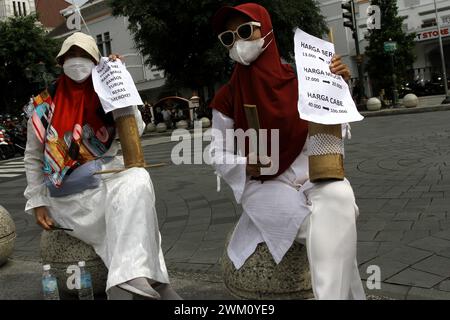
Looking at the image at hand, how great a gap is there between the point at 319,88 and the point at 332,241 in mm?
707

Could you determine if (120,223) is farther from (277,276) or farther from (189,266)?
(189,266)

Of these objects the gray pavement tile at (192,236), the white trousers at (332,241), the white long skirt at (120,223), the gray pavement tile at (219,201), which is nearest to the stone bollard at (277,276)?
the white trousers at (332,241)

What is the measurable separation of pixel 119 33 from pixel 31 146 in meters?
44.3

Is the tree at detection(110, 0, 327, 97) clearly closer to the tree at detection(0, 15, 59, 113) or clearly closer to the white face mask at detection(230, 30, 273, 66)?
the tree at detection(0, 15, 59, 113)

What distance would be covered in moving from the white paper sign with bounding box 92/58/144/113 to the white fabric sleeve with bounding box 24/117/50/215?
2.02 feet

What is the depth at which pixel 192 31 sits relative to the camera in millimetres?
25719

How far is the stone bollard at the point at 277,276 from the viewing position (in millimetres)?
2777

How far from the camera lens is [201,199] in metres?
7.40

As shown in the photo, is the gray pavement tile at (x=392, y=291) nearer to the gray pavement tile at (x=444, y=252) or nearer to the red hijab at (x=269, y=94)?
the gray pavement tile at (x=444, y=252)

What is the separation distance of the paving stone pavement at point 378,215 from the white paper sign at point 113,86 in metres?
1.68

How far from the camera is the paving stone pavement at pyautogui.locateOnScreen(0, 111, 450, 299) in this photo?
397 cm

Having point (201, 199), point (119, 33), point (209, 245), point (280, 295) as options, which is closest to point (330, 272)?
point (280, 295)

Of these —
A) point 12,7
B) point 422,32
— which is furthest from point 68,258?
point 12,7

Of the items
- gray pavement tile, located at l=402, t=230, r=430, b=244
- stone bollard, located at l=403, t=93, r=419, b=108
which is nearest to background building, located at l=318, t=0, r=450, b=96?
stone bollard, located at l=403, t=93, r=419, b=108
